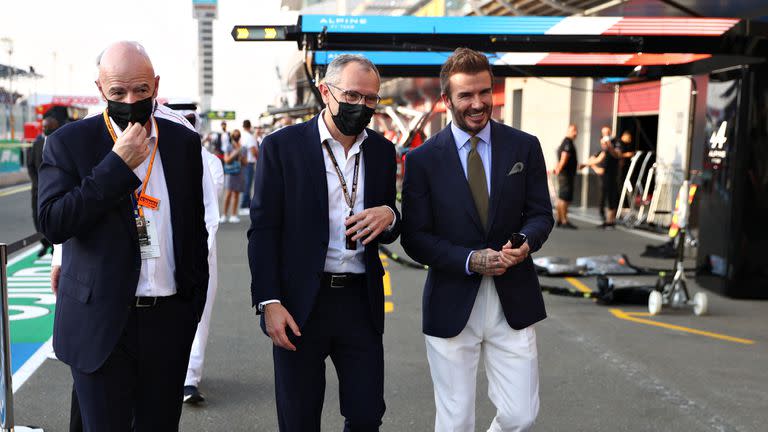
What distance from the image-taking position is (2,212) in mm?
16781

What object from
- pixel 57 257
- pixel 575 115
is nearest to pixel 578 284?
pixel 57 257

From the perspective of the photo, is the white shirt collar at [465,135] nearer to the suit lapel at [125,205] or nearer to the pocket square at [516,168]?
the pocket square at [516,168]

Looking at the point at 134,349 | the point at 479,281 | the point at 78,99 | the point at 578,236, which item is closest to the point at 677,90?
the point at 578,236

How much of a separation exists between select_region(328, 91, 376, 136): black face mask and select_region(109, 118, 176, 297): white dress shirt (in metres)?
0.66

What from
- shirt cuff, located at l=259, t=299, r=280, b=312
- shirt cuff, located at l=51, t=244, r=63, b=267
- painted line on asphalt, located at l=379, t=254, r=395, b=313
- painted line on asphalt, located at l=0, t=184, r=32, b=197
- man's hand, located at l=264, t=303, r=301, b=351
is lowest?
painted line on asphalt, located at l=0, t=184, r=32, b=197

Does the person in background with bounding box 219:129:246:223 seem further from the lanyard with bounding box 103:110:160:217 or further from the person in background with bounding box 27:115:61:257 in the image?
the lanyard with bounding box 103:110:160:217

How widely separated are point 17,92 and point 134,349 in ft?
119

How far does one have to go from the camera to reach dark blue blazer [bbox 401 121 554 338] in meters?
3.22

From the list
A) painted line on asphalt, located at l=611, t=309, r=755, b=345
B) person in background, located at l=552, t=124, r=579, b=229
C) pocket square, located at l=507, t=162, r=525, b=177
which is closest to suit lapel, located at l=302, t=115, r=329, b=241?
pocket square, located at l=507, t=162, r=525, b=177

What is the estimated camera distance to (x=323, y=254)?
295 cm

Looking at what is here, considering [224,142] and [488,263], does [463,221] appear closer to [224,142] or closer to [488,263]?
[488,263]

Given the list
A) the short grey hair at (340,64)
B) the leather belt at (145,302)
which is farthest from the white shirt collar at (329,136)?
the leather belt at (145,302)

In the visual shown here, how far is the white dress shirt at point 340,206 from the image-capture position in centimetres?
302

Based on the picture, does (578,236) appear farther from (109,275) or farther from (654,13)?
(109,275)
